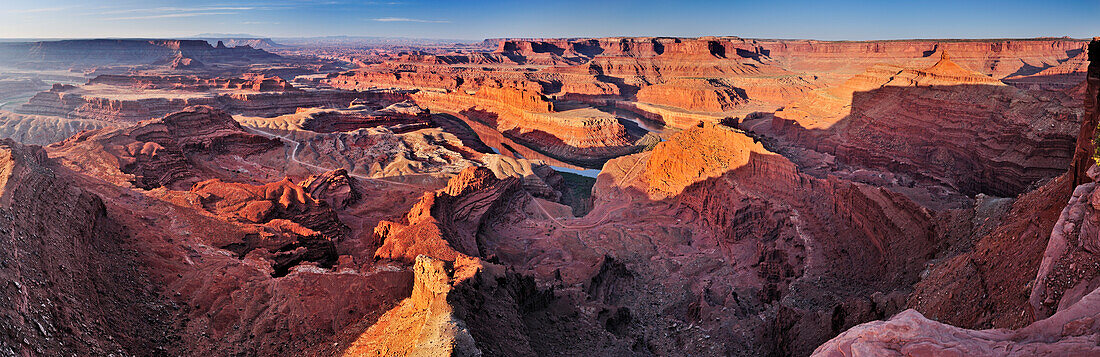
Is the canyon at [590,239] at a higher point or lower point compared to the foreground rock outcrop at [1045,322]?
lower

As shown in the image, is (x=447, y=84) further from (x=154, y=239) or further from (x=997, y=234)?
(x=997, y=234)

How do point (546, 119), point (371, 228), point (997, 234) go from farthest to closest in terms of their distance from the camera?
point (546, 119) < point (371, 228) < point (997, 234)

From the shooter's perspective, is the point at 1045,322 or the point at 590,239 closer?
the point at 1045,322

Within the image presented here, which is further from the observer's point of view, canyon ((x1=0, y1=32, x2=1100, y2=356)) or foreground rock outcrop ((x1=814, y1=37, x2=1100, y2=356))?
canyon ((x1=0, y1=32, x2=1100, y2=356))

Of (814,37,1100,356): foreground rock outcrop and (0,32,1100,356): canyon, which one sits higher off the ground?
(814,37,1100,356): foreground rock outcrop

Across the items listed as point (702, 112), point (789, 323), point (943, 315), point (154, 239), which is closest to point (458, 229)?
point (154, 239)

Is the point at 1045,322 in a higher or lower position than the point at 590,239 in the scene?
higher

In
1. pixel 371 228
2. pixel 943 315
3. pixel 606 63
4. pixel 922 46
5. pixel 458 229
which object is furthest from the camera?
pixel 606 63

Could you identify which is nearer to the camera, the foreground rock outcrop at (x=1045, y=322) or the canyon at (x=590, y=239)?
the foreground rock outcrop at (x=1045, y=322)
